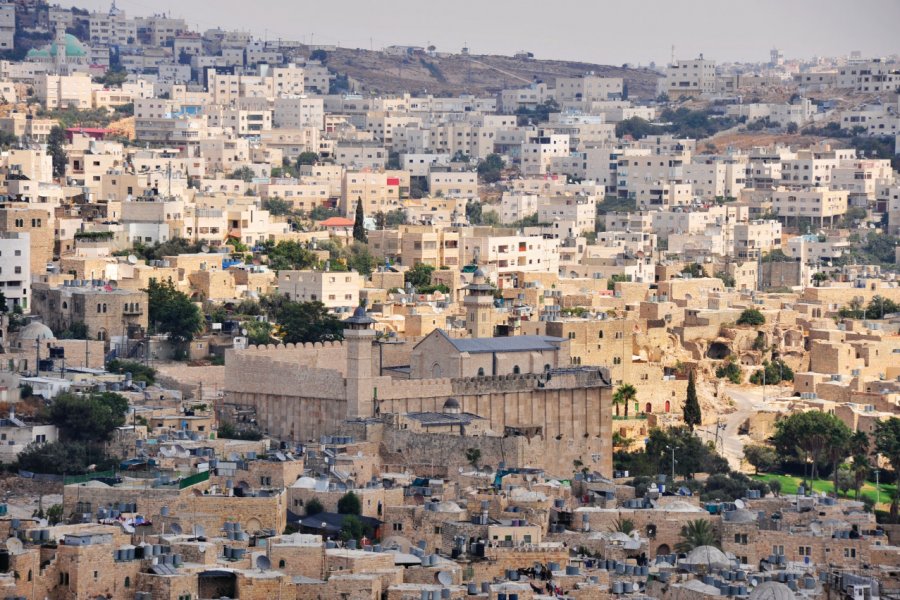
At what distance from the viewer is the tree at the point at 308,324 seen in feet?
190

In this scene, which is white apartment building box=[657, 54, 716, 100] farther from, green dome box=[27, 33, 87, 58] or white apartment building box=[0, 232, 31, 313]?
white apartment building box=[0, 232, 31, 313]

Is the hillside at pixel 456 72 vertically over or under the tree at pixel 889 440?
over

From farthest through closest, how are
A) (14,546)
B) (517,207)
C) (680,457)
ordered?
(517,207), (680,457), (14,546)

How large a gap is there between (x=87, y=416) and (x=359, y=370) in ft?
18.8

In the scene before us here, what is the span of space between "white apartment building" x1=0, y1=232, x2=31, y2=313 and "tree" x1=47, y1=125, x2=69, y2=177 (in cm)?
2407

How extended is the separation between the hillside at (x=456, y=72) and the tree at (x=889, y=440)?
338 feet

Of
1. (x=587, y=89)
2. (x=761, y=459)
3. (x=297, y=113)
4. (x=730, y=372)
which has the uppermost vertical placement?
(x=587, y=89)

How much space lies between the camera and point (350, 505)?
4062cm

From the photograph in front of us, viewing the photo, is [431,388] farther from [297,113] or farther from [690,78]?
[690,78]

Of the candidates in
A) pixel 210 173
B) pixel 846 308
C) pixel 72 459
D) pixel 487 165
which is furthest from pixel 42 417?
pixel 487 165

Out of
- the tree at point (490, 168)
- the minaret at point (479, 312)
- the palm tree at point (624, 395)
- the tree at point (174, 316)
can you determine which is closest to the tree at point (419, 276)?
the tree at point (174, 316)

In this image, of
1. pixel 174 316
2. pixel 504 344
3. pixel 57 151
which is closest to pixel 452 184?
pixel 57 151

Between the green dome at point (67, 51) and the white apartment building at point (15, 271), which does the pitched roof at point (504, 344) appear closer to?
the white apartment building at point (15, 271)

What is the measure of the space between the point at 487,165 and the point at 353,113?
18.1 metres
